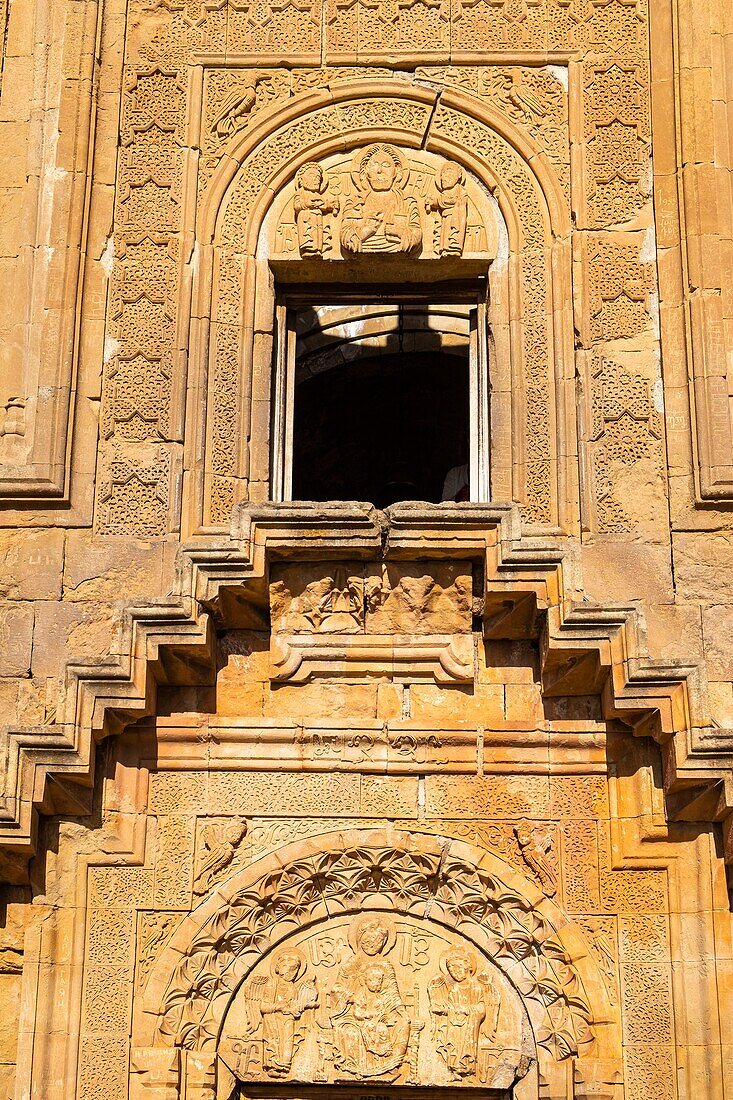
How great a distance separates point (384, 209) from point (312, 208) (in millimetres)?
442

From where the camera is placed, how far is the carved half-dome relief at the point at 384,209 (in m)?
10.6

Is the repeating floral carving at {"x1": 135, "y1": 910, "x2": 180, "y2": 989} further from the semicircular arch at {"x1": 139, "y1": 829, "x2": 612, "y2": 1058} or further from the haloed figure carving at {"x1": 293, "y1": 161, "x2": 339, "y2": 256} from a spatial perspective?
the haloed figure carving at {"x1": 293, "y1": 161, "x2": 339, "y2": 256}

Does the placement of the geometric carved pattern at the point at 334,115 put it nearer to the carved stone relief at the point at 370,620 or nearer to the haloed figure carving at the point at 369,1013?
the carved stone relief at the point at 370,620

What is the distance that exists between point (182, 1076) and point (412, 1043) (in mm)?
1244

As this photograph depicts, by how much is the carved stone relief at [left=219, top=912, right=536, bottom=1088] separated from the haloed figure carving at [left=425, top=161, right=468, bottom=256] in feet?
13.2

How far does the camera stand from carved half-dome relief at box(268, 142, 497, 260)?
10.6m

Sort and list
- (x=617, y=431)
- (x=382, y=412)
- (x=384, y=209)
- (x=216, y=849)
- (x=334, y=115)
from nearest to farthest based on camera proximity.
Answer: (x=216, y=849), (x=617, y=431), (x=384, y=209), (x=334, y=115), (x=382, y=412)

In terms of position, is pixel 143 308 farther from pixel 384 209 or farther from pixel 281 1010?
pixel 281 1010

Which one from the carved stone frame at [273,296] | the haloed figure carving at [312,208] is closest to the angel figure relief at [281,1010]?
the carved stone frame at [273,296]

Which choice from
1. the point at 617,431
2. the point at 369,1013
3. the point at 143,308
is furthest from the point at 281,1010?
the point at 143,308

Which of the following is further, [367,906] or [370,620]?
[370,620]

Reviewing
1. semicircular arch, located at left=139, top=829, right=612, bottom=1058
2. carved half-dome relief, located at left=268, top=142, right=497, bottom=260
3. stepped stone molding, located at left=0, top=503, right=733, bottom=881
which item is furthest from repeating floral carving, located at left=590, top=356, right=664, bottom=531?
semicircular arch, located at left=139, top=829, right=612, bottom=1058

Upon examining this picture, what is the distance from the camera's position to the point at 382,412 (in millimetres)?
14688

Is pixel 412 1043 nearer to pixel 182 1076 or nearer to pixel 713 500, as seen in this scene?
pixel 182 1076
